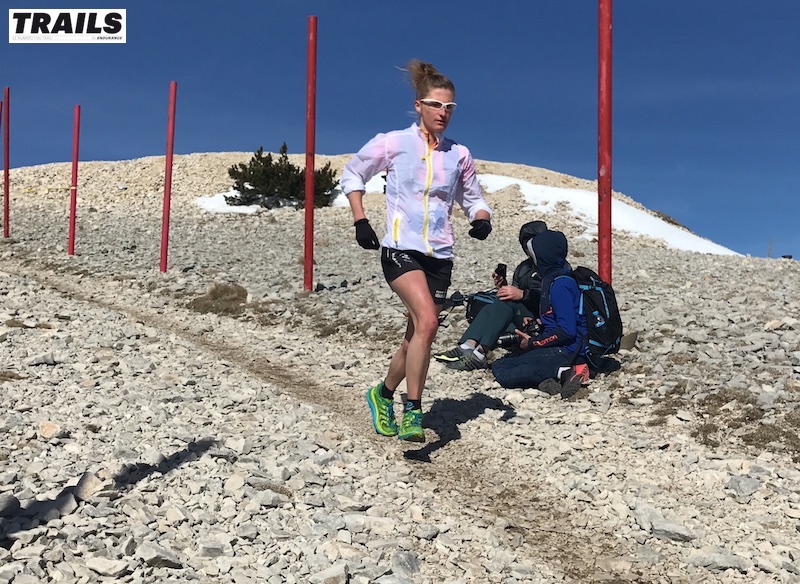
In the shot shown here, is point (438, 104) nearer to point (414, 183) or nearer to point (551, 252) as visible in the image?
point (414, 183)

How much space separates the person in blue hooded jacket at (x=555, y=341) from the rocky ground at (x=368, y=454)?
213 mm

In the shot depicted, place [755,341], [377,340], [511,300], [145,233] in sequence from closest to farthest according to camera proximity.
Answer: [755,341]
[511,300]
[377,340]
[145,233]

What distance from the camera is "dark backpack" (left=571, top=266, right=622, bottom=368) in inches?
282

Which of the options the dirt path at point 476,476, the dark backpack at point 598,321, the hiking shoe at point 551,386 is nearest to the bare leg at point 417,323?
the dirt path at point 476,476

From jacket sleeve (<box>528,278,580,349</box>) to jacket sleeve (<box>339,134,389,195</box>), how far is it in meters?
2.73

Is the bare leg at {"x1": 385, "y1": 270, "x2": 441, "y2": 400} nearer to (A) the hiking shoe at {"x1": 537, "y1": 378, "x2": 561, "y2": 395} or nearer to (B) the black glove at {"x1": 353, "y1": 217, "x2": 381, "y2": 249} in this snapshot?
(B) the black glove at {"x1": 353, "y1": 217, "x2": 381, "y2": 249}

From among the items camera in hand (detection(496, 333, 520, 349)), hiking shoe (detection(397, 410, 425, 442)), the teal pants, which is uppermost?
the teal pants

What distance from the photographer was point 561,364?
7.12 meters

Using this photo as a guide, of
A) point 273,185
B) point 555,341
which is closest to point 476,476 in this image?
point 555,341

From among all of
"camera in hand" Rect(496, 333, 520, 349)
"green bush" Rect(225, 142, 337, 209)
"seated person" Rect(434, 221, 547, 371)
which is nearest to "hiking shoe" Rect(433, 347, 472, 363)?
"seated person" Rect(434, 221, 547, 371)

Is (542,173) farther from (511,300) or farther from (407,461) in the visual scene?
(407,461)

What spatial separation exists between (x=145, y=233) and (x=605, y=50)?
1855 cm

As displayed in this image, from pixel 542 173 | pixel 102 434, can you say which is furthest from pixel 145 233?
pixel 542 173

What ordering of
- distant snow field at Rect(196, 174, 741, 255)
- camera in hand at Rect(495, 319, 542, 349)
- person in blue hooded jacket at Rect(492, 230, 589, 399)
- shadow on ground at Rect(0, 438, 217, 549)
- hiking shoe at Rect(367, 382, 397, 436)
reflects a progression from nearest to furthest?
shadow on ground at Rect(0, 438, 217, 549)
hiking shoe at Rect(367, 382, 397, 436)
person in blue hooded jacket at Rect(492, 230, 589, 399)
camera in hand at Rect(495, 319, 542, 349)
distant snow field at Rect(196, 174, 741, 255)
